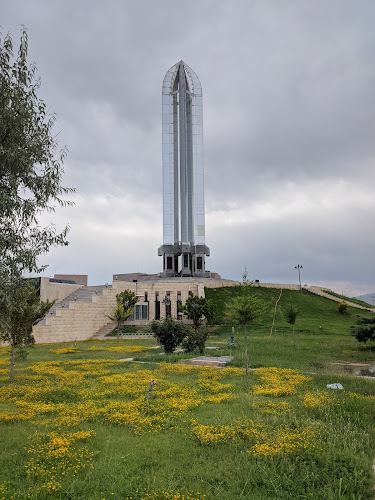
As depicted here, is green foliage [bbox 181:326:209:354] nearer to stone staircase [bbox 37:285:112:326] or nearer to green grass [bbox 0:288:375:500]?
green grass [bbox 0:288:375:500]

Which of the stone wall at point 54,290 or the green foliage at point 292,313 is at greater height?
the stone wall at point 54,290

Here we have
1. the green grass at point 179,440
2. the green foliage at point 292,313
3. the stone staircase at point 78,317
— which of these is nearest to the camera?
the green grass at point 179,440

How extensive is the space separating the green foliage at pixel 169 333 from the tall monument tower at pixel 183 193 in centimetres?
3937

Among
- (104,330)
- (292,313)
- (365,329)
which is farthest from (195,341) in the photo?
(104,330)

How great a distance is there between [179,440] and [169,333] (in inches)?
605

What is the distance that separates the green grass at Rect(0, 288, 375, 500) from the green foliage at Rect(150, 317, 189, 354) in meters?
6.86

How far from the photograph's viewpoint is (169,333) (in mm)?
23078

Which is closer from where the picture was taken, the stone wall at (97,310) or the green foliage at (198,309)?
the green foliage at (198,309)

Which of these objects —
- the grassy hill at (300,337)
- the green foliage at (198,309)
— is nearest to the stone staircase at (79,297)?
the green foliage at (198,309)

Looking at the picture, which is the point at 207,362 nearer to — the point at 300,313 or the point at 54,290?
the point at 300,313

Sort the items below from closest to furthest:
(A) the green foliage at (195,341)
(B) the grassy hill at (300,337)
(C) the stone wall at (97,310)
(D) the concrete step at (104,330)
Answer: (B) the grassy hill at (300,337) < (A) the green foliage at (195,341) < (C) the stone wall at (97,310) < (D) the concrete step at (104,330)

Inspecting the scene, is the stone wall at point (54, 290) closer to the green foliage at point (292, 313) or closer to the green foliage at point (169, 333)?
the green foliage at point (169, 333)

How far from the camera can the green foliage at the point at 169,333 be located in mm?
23125

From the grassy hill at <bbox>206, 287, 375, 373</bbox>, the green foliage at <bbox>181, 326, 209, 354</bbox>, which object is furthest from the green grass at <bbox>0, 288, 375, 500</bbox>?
the green foliage at <bbox>181, 326, 209, 354</bbox>
